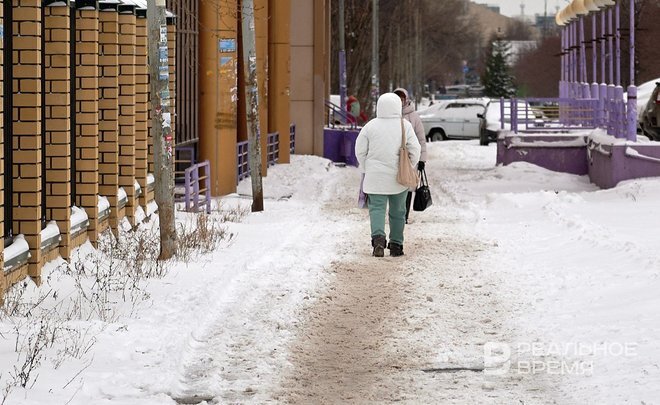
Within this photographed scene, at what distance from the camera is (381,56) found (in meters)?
76.5

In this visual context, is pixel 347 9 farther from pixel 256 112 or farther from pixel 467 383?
pixel 467 383

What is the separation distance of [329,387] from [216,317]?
2.23 m

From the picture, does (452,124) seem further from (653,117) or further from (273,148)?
(653,117)

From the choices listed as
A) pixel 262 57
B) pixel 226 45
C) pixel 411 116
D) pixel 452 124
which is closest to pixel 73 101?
pixel 411 116

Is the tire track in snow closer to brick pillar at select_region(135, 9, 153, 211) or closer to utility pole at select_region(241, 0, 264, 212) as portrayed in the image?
brick pillar at select_region(135, 9, 153, 211)

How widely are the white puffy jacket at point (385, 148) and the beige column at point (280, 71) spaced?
18714 millimetres

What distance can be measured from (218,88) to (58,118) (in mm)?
10682

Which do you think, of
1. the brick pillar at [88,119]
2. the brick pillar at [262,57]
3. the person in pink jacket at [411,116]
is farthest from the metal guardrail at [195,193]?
the brick pillar at [262,57]

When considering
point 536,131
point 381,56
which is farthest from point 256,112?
point 381,56

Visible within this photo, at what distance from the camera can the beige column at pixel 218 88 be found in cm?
2320

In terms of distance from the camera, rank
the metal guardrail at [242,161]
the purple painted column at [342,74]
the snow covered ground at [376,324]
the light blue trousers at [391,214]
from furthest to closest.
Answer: the purple painted column at [342,74] → the metal guardrail at [242,161] → the light blue trousers at [391,214] → the snow covered ground at [376,324]

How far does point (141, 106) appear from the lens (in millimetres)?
17484

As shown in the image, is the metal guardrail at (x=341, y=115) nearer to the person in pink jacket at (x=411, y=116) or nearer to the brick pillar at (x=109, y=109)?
the person in pink jacket at (x=411, y=116)

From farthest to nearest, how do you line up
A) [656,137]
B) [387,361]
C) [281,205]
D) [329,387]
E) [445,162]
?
[445,162], [656,137], [281,205], [387,361], [329,387]
